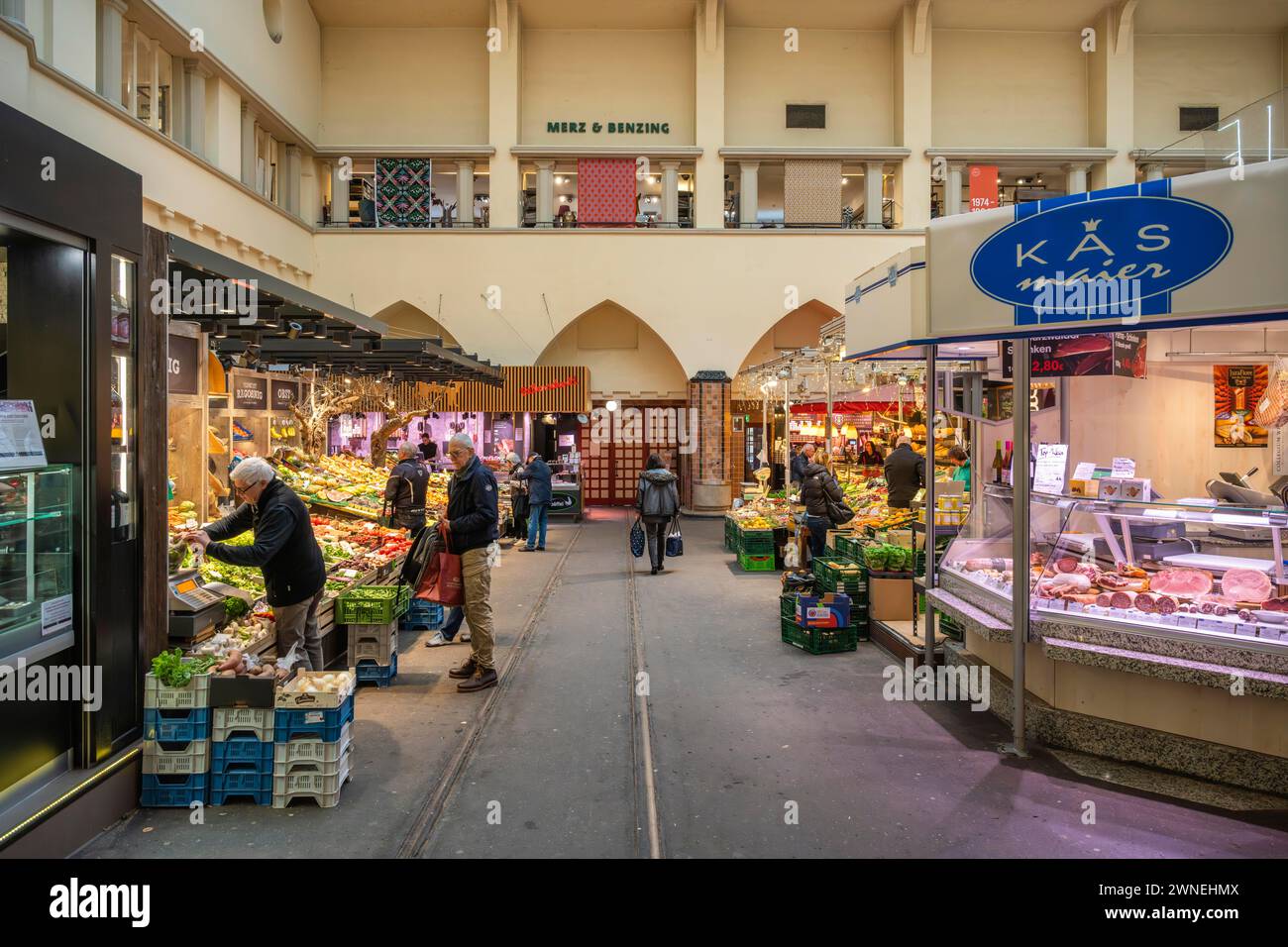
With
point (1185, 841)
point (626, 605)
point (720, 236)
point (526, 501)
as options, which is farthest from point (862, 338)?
point (720, 236)

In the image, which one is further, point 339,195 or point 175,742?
point 339,195

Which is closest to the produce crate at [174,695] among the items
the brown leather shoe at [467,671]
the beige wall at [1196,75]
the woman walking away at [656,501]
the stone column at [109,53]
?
the brown leather shoe at [467,671]

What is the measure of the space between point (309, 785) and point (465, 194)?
1578 cm

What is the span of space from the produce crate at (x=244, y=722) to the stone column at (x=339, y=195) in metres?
15.8

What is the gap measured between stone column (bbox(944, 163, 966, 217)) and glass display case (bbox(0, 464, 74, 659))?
58.1 ft

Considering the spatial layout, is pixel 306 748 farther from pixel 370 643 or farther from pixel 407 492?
pixel 407 492

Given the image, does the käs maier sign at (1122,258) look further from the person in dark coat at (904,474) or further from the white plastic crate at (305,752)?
the person in dark coat at (904,474)

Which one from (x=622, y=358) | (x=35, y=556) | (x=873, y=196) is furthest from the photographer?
(x=622, y=358)

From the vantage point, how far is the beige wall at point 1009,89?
17.2m

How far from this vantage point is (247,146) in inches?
546

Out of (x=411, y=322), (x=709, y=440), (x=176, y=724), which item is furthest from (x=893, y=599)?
(x=411, y=322)

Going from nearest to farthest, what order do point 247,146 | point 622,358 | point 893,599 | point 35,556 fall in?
point 35,556 → point 893,599 → point 247,146 → point 622,358

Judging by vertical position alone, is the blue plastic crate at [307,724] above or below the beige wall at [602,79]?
below

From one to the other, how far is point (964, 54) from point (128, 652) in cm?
1996
